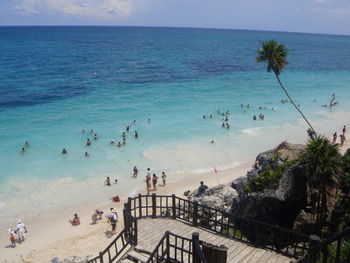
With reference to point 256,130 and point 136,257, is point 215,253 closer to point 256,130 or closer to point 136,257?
point 136,257

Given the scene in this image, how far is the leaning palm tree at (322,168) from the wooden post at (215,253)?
816cm

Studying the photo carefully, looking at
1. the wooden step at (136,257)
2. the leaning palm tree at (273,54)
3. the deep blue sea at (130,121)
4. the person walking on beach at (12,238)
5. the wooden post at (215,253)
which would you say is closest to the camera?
the wooden post at (215,253)

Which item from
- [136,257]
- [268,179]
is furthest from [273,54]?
[136,257]

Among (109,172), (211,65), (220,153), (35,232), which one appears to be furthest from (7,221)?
(211,65)

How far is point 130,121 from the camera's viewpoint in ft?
145

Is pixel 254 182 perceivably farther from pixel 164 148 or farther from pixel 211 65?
pixel 211 65

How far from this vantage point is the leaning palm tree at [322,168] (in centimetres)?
1387

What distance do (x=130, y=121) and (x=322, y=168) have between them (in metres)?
32.8

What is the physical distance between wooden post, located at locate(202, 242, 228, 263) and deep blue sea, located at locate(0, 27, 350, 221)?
20074 mm

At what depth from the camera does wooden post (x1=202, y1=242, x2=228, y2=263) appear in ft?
23.9

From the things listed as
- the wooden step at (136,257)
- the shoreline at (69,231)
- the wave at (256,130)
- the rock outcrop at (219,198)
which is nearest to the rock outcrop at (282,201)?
the rock outcrop at (219,198)

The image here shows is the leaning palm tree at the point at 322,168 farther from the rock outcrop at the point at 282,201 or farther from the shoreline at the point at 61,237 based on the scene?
the shoreline at the point at 61,237

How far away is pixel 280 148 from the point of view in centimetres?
1842

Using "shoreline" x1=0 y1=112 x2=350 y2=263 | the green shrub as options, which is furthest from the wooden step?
"shoreline" x1=0 y1=112 x2=350 y2=263
